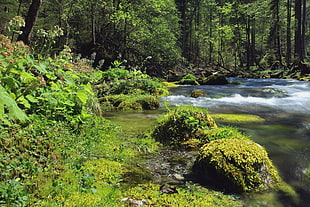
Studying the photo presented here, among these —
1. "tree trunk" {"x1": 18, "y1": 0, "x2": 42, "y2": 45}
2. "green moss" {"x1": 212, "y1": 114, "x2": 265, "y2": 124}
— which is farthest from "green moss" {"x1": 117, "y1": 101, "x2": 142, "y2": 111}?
"tree trunk" {"x1": 18, "y1": 0, "x2": 42, "y2": 45}

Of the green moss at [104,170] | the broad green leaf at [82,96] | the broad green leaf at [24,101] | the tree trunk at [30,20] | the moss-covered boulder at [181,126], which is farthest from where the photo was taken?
the tree trunk at [30,20]

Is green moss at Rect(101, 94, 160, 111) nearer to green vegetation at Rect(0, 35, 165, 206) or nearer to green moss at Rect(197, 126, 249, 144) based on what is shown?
green vegetation at Rect(0, 35, 165, 206)

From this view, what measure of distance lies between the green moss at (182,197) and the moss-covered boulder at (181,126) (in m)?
1.82

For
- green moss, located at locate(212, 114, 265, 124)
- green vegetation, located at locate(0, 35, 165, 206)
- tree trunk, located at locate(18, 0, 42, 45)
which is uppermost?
tree trunk, located at locate(18, 0, 42, 45)

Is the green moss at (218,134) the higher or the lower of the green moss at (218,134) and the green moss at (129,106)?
the lower

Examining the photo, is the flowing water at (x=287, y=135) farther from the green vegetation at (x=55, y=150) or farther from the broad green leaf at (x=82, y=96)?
the broad green leaf at (x=82, y=96)

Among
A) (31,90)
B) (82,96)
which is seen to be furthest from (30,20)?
(82,96)

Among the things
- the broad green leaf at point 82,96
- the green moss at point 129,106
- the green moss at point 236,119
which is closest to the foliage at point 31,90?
the broad green leaf at point 82,96

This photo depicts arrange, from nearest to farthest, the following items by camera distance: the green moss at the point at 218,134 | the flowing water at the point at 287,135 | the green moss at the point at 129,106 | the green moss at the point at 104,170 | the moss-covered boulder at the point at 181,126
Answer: the green moss at the point at 104,170 < the flowing water at the point at 287,135 < the green moss at the point at 218,134 < the moss-covered boulder at the point at 181,126 < the green moss at the point at 129,106

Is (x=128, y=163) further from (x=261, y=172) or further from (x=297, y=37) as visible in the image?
(x=297, y=37)

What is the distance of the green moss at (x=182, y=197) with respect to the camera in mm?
2800

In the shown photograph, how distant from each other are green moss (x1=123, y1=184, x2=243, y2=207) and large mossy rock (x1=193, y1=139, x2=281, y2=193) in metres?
0.30

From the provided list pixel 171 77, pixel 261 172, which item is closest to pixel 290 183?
pixel 261 172

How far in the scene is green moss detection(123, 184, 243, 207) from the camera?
110 inches
